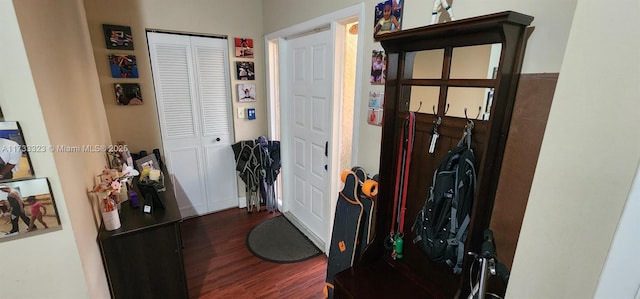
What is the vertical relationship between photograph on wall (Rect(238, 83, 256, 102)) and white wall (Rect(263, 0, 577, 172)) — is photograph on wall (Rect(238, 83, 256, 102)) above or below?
below

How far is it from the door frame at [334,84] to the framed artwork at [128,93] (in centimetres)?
130

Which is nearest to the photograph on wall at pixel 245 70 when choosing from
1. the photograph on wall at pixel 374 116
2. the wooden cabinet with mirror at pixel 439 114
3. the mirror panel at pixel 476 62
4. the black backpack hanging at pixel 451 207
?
the photograph on wall at pixel 374 116

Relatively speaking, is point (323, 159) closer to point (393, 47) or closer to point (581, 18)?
point (393, 47)

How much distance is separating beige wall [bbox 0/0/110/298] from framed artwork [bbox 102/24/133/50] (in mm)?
885

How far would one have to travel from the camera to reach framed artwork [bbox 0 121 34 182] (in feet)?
3.14

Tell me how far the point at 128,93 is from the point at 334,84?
199cm

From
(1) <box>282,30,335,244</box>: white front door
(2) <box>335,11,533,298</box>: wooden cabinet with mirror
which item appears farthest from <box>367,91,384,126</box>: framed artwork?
(1) <box>282,30,335,244</box>: white front door

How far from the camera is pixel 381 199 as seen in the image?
150 cm

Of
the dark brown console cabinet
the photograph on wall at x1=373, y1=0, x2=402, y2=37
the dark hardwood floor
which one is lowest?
the dark hardwood floor

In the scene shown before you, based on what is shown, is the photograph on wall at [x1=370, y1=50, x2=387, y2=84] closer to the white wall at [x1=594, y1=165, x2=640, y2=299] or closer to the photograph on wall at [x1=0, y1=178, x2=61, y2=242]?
the white wall at [x1=594, y1=165, x2=640, y2=299]

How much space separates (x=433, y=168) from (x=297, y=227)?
1981mm

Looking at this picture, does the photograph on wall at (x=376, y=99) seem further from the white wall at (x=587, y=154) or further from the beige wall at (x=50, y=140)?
the beige wall at (x=50, y=140)

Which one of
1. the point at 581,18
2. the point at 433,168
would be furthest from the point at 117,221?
the point at 581,18

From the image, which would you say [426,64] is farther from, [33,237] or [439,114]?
[33,237]
